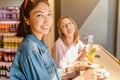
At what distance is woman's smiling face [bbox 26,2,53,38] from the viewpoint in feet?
4.12

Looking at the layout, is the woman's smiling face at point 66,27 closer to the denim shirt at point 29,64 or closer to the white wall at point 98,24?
the denim shirt at point 29,64

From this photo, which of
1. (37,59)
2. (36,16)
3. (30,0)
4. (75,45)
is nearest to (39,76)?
(37,59)

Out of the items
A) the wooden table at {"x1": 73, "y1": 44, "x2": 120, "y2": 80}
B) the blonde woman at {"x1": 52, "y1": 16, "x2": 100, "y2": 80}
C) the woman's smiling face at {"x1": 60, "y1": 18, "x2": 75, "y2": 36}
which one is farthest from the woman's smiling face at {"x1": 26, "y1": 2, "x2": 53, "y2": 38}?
Answer: the woman's smiling face at {"x1": 60, "y1": 18, "x2": 75, "y2": 36}

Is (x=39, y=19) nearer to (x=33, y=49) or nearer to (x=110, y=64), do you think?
(x=33, y=49)

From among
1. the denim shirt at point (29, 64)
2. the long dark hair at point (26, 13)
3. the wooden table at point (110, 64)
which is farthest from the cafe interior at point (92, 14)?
the denim shirt at point (29, 64)

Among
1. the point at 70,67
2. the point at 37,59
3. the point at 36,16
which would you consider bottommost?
the point at 70,67

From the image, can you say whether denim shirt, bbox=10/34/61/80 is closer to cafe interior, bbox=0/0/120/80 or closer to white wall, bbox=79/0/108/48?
cafe interior, bbox=0/0/120/80

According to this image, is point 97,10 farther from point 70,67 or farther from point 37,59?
point 37,59

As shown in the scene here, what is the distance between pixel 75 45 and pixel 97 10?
1766 millimetres

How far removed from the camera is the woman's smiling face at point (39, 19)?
4.12ft

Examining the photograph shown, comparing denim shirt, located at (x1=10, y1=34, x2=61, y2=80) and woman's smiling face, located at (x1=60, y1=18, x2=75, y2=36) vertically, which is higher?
woman's smiling face, located at (x1=60, y1=18, x2=75, y2=36)

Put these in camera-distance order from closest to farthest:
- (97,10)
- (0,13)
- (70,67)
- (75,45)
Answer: (70,67)
(75,45)
(0,13)
(97,10)

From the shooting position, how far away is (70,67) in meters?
1.81

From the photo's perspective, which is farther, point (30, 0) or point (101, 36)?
point (101, 36)
